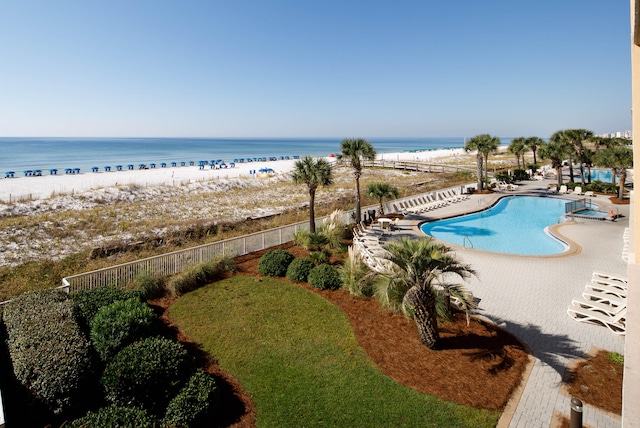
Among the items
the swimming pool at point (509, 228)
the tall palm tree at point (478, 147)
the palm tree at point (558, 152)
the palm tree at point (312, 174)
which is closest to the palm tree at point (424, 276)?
the palm tree at point (312, 174)

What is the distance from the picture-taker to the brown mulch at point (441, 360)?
6.67 m

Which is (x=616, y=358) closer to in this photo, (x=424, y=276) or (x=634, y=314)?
(x=424, y=276)

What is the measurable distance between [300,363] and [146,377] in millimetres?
3063

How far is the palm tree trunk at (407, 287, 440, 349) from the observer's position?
7.77m

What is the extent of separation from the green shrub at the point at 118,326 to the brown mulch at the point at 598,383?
29.6 feet

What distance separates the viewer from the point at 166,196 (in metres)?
30.0

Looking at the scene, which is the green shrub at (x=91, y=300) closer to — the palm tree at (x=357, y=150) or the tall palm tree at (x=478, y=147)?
the palm tree at (x=357, y=150)

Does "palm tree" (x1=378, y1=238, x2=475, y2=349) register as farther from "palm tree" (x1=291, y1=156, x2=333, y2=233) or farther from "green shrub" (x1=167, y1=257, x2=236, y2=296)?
"palm tree" (x1=291, y1=156, x2=333, y2=233)

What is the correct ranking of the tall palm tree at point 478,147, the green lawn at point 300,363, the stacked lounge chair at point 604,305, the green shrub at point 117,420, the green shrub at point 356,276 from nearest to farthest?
the green shrub at point 117,420 → the green lawn at point 300,363 → the stacked lounge chair at point 604,305 → the green shrub at point 356,276 → the tall palm tree at point 478,147

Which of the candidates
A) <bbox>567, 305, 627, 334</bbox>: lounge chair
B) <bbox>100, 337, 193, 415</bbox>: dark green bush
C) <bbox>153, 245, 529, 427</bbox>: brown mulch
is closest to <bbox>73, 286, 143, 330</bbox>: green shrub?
<bbox>153, 245, 529, 427</bbox>: brown mulch

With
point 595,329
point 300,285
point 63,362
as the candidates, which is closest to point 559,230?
point 595,329

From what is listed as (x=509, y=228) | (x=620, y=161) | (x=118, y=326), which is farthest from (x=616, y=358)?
(x=620, y=161)

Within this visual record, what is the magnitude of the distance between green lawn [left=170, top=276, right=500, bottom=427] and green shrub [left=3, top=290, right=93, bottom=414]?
2.59 m

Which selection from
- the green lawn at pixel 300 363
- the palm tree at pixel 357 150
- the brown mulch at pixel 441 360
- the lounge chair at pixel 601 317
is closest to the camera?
the green lawn at pixel 300 363
